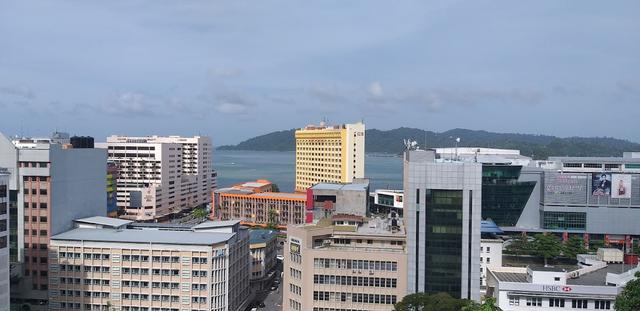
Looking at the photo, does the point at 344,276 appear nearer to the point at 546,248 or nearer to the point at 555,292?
the point at 555,292

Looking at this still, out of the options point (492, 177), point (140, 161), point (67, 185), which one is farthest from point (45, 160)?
point (140, 161)

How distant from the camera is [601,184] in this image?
77688 mm

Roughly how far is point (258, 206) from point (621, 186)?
53489 mm

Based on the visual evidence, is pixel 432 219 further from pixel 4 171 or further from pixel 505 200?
pixel 505 200

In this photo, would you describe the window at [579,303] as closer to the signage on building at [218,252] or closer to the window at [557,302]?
the window at [557,302]

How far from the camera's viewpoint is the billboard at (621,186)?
252ft

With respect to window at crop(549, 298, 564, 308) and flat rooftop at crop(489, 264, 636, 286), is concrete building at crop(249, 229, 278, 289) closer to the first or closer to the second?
flat rooftop at crop(489, 264, 636, 286)

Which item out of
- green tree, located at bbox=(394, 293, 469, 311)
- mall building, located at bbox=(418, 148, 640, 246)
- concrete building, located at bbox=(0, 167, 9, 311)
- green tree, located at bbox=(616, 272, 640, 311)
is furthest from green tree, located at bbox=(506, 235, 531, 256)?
concrete building, located at bbox=(0, 167, 9, 311)

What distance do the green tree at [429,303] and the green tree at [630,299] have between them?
25.7 feet

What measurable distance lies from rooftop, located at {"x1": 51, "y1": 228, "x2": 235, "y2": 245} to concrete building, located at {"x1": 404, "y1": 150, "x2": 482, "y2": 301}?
14.8 meters

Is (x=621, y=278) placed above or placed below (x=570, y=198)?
below

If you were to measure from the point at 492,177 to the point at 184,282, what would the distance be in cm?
4814

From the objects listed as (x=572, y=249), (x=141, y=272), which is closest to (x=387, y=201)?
(x=572, y=249)

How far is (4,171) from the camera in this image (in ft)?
124
